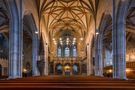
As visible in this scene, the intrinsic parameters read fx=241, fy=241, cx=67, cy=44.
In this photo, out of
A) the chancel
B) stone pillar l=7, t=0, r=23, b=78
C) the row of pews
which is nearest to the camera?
the row of pews

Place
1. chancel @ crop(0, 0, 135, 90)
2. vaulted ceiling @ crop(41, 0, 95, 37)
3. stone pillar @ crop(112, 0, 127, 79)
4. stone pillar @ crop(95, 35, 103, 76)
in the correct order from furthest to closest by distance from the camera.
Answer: vaulted ceiling @ crop(41, 0, 95, 37), stone pillar @ crop(95, 35, 103, 76), stone pillar @ crop(112, 0, 127, 79), chancel @ crop(0, 0, 135, 90)

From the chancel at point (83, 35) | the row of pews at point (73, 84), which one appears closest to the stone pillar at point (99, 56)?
the chancel at point (83, 35)

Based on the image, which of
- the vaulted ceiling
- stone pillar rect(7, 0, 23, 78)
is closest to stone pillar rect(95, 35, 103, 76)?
the vaulted ceiling

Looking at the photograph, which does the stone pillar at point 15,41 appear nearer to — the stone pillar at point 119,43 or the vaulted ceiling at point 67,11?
the stone pillar at point 119,43

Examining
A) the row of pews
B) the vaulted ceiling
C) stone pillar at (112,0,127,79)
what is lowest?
the row of pews

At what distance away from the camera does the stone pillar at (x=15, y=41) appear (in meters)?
19.3

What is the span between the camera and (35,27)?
29.7 metres

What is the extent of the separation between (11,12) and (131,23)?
53.9 feet

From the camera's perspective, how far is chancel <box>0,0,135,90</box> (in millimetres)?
11146

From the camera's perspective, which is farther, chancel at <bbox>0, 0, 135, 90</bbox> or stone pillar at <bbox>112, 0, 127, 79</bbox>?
stone pillar at <bbox>112, 0, 127, 79</bbox>

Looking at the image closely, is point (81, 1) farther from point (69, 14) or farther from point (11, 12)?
point (11, 12)

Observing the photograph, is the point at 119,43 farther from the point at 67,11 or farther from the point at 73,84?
the point at 67,11

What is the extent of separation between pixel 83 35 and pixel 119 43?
30.6 metres

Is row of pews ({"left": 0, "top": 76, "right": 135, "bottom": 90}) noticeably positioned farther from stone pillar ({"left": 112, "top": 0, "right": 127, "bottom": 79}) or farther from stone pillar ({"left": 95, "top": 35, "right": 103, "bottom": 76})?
stone pillar ({"left": 95, "top": 35, "right": 103, "bottom": 76})
